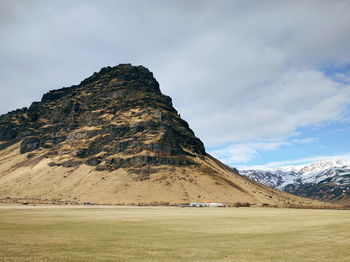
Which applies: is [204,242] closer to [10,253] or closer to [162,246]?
[162,246]

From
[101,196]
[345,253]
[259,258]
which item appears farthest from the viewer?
[101,196]

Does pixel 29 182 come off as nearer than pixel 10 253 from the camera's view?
No

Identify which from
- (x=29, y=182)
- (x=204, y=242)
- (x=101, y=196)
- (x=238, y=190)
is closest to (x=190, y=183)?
(x=238, y=190)

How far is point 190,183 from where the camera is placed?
18588 cm

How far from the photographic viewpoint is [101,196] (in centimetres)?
17100

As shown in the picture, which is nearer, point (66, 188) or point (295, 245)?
point (295, 245)

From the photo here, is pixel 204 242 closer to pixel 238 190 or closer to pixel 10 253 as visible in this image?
pixel 10 253

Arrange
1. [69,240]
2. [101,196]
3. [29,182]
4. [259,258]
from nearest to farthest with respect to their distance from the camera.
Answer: [259,258] → [69,240] → [101,196] → [29,182]

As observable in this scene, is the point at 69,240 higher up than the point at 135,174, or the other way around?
the point at 135,174

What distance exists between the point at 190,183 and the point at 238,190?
97.3ft

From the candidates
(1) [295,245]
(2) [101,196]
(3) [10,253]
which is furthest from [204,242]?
(2) [101,196]

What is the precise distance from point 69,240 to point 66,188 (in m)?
165

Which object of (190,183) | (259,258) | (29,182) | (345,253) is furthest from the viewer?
(29,182)

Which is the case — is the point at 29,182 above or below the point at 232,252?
above
